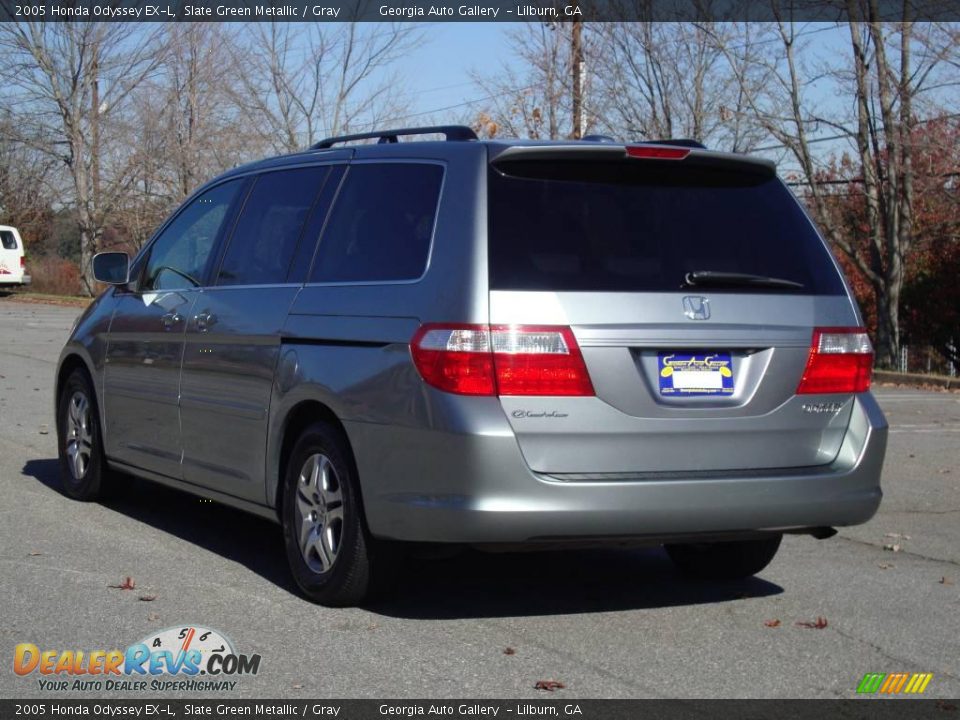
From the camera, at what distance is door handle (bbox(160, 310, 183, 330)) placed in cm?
734

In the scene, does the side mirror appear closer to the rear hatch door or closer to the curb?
the rear hatch door

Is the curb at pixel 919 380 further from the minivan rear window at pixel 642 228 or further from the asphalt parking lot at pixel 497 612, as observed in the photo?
the minivan rear window at pixel 642 228

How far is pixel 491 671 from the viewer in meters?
5.00

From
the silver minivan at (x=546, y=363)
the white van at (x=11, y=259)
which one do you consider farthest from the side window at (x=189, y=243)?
the white van at (x=11, y=259)

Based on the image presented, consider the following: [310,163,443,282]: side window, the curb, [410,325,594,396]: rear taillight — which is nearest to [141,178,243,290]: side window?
[310,163,443,282]: side window

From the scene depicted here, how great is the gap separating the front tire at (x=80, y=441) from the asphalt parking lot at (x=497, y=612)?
129mm

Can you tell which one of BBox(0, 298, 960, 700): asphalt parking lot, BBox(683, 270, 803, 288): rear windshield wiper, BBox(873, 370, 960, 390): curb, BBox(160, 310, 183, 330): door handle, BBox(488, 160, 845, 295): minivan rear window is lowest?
BBox(0, 298, 960, 700): asphalt parking lot

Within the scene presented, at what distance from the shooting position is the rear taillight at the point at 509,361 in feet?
17.3

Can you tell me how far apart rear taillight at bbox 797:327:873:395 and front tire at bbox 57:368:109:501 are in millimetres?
4366

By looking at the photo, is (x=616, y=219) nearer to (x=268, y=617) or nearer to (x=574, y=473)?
(x=574, y=473)

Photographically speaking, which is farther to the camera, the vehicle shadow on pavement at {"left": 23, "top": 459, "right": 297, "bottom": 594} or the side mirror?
the side mirror
